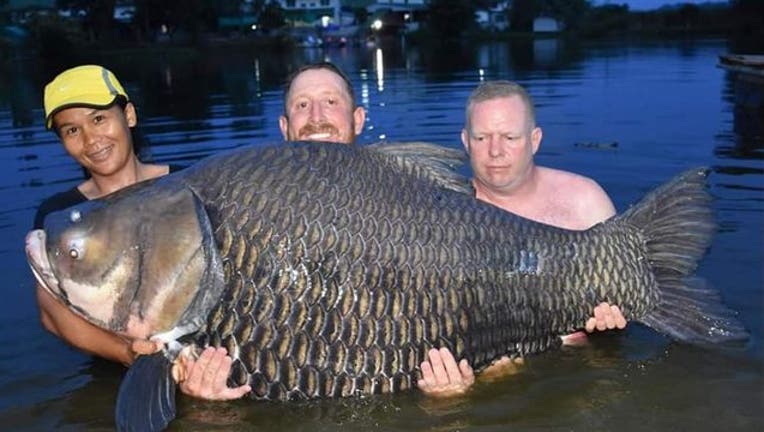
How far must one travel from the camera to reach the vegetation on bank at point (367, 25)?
52.5 meters

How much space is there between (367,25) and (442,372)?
9159 cm

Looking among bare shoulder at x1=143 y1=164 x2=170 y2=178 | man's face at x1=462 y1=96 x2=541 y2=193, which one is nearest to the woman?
bare shoulder at x1=143 y1=164 x2=170 y2=178

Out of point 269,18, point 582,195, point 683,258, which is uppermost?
point 269,18

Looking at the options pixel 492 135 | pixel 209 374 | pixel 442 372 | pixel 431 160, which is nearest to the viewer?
pixel 209 374

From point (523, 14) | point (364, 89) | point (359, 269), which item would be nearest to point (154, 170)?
point (359, 269)

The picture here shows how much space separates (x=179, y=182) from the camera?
346 centimetres

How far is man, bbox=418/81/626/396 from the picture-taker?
468 cm

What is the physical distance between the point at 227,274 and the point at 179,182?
0.48 m

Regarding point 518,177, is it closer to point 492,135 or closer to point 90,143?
point 492,135

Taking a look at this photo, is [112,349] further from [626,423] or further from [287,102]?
[626,423]

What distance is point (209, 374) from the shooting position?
3428 millimetres

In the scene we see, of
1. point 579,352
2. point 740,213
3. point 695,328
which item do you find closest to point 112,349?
point 579,352

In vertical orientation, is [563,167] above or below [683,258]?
below

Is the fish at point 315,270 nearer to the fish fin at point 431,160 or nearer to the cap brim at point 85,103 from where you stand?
the fish fin at point 431,160
